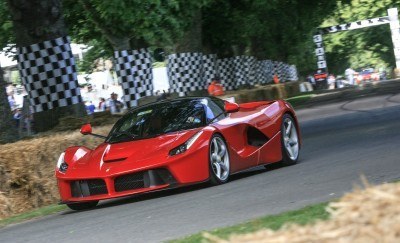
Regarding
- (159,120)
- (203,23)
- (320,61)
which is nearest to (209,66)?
(203,23)

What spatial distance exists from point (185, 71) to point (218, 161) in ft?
59.5

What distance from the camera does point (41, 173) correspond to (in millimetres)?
11023

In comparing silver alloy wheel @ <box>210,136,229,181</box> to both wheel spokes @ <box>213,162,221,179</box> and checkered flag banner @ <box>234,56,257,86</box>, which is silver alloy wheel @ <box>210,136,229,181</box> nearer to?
wheel spokes @ <box>213,162,221,179</box>

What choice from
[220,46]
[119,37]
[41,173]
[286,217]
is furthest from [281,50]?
[286,217]

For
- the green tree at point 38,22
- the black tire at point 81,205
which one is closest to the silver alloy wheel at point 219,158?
the black tire at point 81,205

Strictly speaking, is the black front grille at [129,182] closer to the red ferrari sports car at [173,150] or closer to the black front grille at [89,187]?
Answer: the red ferrari sports car at [173,150]

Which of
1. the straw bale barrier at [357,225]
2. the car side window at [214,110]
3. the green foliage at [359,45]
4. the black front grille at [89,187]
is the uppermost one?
the straw bale barrier at [357,225]

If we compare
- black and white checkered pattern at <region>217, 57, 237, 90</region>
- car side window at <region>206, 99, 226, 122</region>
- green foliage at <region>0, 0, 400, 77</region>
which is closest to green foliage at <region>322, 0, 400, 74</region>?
green foliage at <region>0, 0, 400, 77</region>

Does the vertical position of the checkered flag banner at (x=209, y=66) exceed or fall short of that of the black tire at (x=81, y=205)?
it exceeds it

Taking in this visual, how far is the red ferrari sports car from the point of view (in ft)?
30.4

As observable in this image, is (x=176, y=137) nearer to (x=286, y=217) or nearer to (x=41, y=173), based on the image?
(x=41, y=173)

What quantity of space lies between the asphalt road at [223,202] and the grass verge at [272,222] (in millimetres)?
415

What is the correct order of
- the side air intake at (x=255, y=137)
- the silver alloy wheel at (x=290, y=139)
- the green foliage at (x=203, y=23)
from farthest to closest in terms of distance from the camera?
the green foliage at (x=203, y=23)
the silver alloy wheel at (x=290, y=139)
the side air intake at (x=255, y=137)

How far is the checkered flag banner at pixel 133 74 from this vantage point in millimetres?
23125
